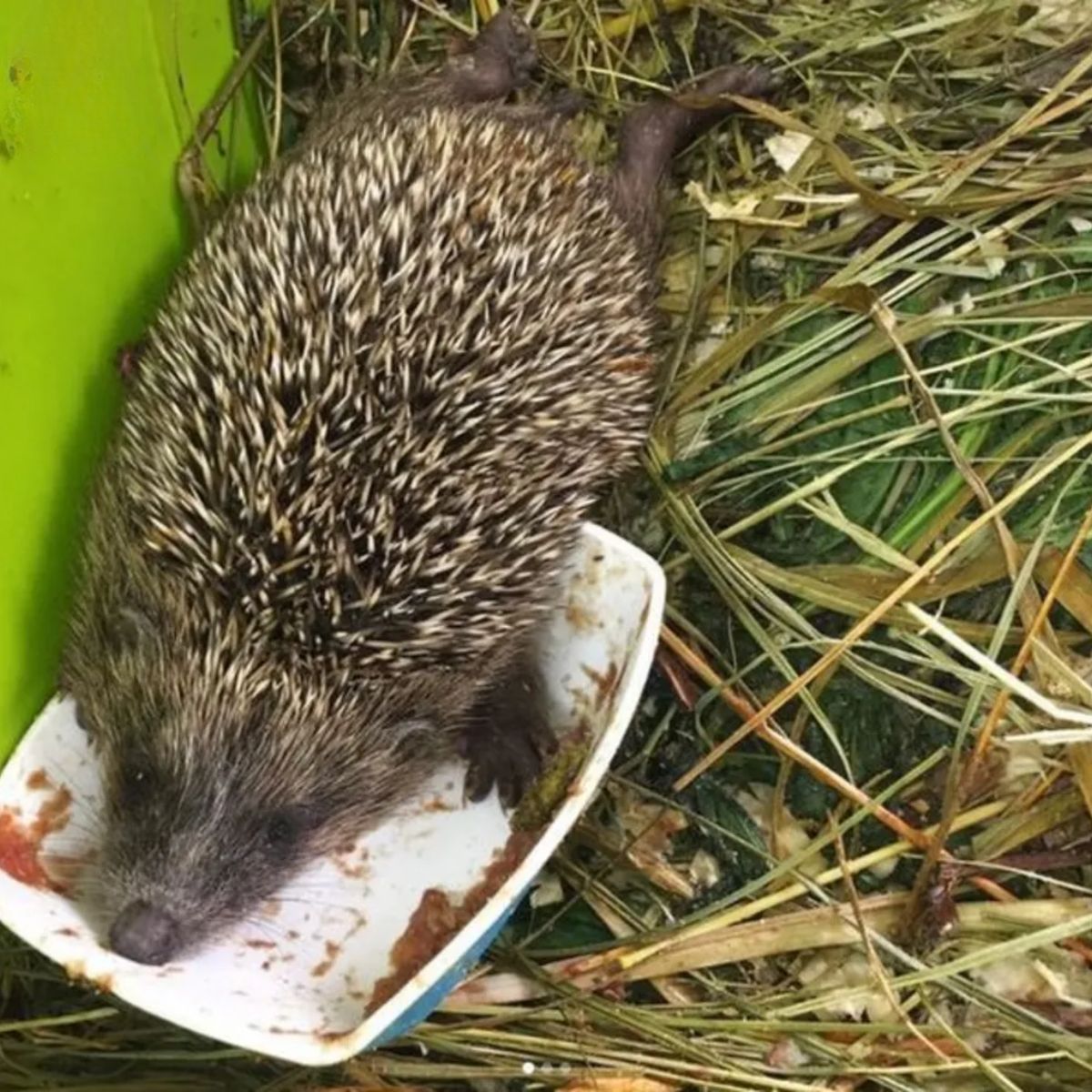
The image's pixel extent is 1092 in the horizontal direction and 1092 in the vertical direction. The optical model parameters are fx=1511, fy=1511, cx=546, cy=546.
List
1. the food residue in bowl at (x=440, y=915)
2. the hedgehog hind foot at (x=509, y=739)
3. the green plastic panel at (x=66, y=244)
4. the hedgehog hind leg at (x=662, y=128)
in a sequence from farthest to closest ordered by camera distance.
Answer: the hedgehog hind leg at (x=662, y=128) < the hedgehog hind foot at (x=509, y=739) < the food residue in bowl at (x=440, y=915) < the green plastic panel at (x=66, y=244)

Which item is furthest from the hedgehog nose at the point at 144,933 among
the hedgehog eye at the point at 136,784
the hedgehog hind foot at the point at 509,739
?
the hedgehog hind foot at the point at 509,739

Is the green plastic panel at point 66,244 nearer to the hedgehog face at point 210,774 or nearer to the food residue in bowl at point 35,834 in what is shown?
the food residue in bowl at point 35,834

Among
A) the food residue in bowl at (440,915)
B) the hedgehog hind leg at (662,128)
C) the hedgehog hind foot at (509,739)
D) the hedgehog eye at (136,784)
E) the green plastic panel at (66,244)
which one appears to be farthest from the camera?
the hedgehog hind leg at (662,128)

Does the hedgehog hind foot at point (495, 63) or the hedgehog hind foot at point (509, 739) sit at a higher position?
the hedgehog hind foot at point (495, 63)

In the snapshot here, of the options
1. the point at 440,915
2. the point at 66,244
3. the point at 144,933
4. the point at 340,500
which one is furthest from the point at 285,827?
the point at 66,244

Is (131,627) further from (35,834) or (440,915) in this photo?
(440,915)

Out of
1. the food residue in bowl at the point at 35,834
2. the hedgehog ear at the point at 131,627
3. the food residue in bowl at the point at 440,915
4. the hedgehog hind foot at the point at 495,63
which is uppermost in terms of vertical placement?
the hedgehog hind foot at the point at 495,63
